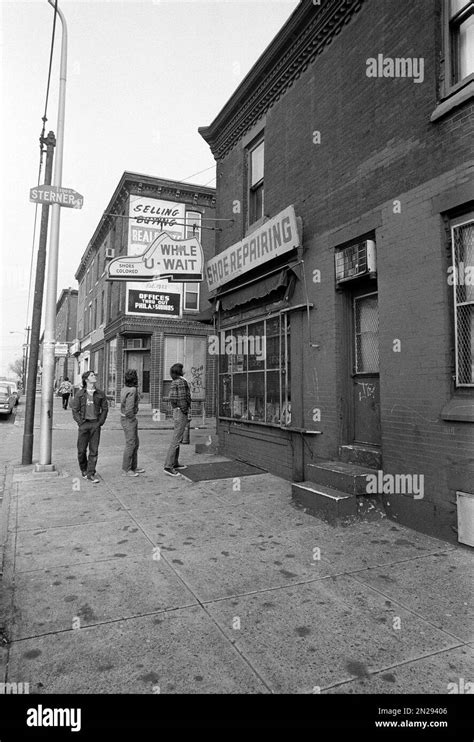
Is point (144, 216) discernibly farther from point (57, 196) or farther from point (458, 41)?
point (458, 41)

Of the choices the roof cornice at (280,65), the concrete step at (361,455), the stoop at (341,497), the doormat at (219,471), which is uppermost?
the roof cornice at (280,65)

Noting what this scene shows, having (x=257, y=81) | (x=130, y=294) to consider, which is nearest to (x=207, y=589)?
(x=257, y=81)

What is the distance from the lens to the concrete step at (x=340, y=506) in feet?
→ 16.9

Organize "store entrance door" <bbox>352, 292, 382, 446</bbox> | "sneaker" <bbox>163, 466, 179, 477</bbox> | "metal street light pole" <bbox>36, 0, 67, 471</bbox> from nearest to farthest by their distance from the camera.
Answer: "store entrance door" <bbox>352, 292, 382, 446</bbox> → "sneaker" <bbox>163, 466, 179, 477</bbox> → "metal street light pole" <bbox>36, 0, 67, 471</bbox>

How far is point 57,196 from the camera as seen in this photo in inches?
336

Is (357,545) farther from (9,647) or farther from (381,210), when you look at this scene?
(381,210)

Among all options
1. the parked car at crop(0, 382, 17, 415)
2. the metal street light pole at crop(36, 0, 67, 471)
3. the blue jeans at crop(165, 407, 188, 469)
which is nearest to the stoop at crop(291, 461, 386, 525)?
the blue jeans at crop(165, 407, 188, 469)

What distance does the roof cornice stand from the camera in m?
6.75

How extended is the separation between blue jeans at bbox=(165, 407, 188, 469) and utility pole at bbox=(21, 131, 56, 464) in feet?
9.88

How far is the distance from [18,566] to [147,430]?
1227cm

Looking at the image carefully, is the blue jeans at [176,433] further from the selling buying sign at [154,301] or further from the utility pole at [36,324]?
the selling buying sign at [154,301]

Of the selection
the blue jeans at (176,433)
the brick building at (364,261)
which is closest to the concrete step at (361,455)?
the brick building at (364,261)

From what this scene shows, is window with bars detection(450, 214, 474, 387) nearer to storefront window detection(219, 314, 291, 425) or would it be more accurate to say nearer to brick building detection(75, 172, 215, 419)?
storefront window detection(219, 314, 291, 425)

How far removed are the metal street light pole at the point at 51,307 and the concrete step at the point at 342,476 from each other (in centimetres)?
499
